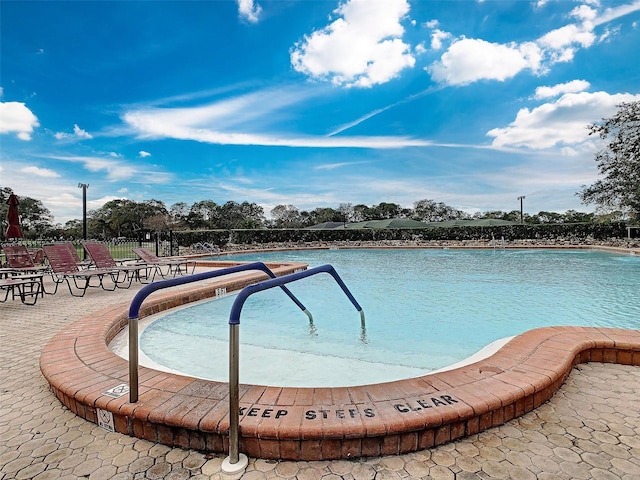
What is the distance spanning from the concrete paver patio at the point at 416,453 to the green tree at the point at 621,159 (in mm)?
27184

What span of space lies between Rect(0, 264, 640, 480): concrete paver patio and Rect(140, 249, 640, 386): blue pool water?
50.6 inches

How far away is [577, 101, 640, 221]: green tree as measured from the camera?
2262 cm

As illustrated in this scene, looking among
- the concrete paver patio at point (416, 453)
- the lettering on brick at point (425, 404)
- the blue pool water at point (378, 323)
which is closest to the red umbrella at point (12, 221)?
the blue pool water at point (378, 323)

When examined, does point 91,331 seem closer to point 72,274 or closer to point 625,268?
point 72,274

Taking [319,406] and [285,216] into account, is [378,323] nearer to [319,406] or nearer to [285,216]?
[319,406]

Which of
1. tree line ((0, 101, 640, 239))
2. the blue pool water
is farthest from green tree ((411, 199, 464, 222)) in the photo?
the blue pool water

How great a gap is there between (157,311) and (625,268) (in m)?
14.1

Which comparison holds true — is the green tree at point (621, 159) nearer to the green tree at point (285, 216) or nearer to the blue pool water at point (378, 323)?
the blue pool water at point (378, 323)

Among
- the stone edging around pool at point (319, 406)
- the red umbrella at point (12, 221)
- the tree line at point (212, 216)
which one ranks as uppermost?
the tree line at point (212, 216)

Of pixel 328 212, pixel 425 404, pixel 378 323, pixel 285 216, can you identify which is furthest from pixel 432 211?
pixel 425 404

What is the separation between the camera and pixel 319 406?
84.4 inches

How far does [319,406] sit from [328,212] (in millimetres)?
54690

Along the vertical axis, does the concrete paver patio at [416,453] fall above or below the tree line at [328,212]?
below

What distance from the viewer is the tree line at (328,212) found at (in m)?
23.1
